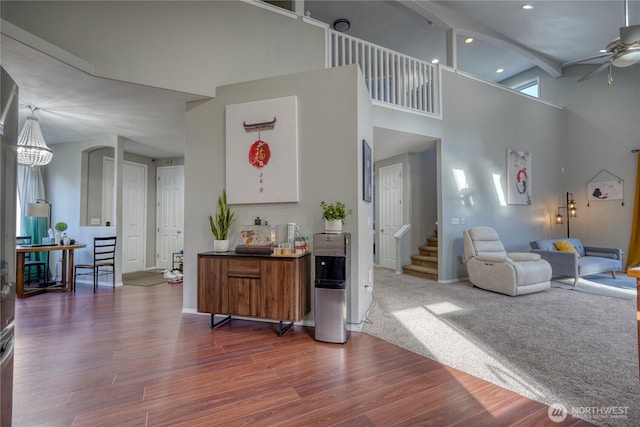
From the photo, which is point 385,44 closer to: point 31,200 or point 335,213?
point 335,213

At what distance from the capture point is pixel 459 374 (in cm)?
206

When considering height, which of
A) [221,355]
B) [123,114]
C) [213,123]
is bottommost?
[221,355]

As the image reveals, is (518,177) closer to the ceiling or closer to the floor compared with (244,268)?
closer to the ceiling

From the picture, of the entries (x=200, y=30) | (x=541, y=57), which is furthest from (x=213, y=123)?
(x=541, y=57)

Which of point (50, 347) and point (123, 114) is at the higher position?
point (123, 114)

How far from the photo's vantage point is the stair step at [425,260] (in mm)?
5578

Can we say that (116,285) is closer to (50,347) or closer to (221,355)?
(50,347)

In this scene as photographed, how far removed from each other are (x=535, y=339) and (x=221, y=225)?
131 inches

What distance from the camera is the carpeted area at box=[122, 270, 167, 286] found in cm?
509

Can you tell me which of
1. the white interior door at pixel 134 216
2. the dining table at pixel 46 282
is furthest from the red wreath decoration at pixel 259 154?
the white interior door at pixel 134 216

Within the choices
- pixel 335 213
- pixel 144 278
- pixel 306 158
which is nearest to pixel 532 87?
pixel 306 158

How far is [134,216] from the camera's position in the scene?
6.23m

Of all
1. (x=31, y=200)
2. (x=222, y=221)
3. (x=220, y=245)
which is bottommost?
(x=220, y=245)

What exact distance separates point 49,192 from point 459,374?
7.36 metres
